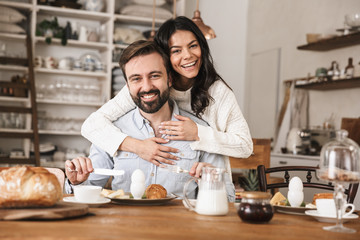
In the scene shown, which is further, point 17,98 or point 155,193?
point 17,98

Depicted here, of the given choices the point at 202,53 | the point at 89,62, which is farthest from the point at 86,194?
the point at 89,62

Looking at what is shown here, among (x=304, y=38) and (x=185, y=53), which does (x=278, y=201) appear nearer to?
(x=185, y=53)

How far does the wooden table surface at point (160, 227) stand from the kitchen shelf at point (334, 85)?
351 cm

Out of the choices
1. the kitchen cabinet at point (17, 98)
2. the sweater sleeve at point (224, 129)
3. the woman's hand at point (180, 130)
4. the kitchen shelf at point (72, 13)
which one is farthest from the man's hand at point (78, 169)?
the kitchen shelf at point (72, 13)

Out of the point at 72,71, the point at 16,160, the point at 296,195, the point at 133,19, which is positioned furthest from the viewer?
the point at 133,19

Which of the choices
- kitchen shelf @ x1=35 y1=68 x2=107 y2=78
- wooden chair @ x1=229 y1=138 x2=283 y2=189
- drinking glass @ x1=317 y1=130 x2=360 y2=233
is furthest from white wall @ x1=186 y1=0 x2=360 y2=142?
drinking glass @ x1=317 y1=130 x2=360 y2=233

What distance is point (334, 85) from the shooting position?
16.7 feet

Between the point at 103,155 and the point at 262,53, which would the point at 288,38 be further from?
the point at 103,155

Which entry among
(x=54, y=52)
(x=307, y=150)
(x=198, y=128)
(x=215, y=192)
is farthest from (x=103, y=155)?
(x=54, y=52)

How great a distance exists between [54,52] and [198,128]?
3919 millimetres

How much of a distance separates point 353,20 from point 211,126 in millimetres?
3027

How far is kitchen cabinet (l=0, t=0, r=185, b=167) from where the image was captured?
211 inches

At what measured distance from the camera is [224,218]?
4.62 ft

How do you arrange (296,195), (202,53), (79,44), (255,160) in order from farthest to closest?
(79,44)
(255,160)
(202,53)
(296,195)
